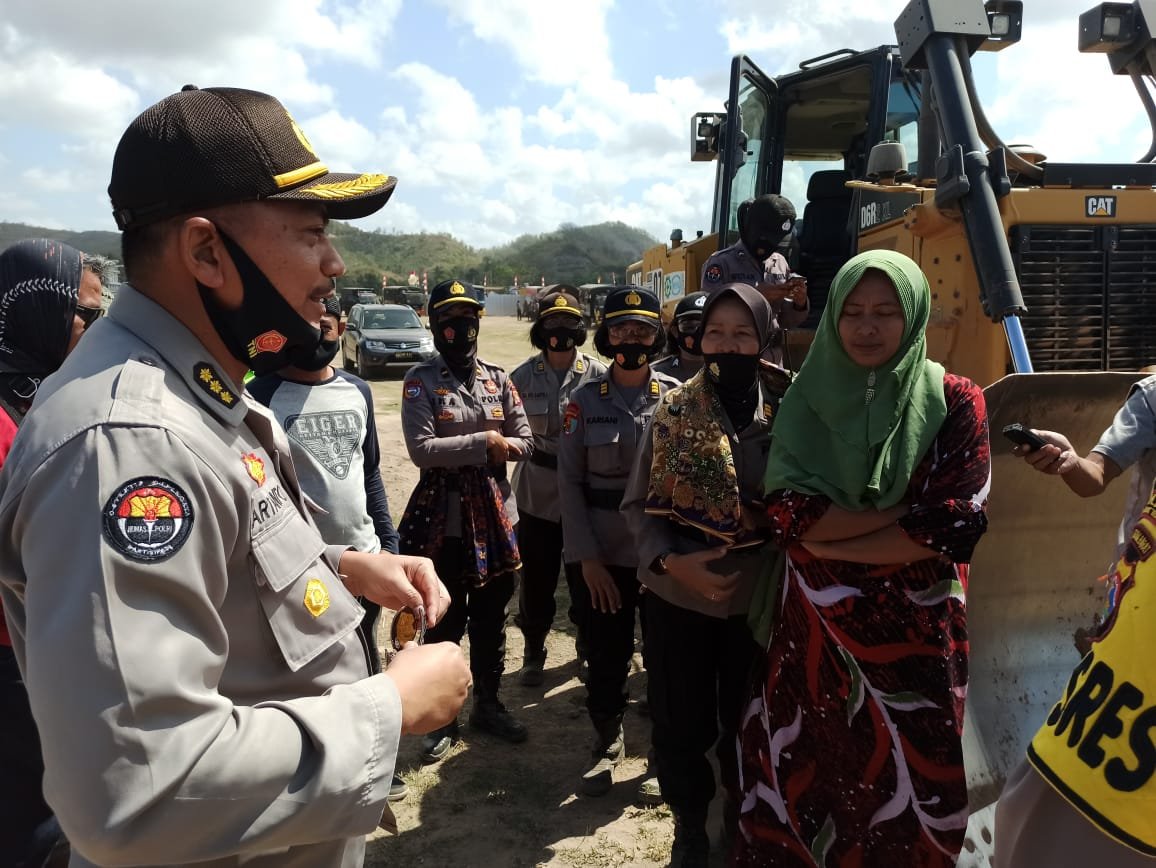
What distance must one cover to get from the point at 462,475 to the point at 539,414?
92 centimetres

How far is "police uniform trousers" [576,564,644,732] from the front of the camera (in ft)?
11.1

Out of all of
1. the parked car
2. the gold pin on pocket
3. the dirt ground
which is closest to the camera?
the gold pin on pocket

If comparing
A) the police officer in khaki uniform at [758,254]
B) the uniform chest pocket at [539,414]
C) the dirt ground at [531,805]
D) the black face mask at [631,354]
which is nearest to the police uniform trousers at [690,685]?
the dirt ground at [531,805]

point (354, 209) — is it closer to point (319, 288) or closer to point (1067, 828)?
point (319, 288)

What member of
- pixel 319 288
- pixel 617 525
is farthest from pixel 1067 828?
pixel 617 525

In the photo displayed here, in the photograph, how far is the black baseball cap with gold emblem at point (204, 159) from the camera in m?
1.08

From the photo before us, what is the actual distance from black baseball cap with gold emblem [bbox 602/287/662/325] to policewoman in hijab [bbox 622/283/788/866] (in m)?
0.83

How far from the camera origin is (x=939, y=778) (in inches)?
82.0

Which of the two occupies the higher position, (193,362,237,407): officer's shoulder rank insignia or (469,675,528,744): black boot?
(193,362,237,407): officer's shoulder rank insignia

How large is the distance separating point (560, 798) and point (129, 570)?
2905mm

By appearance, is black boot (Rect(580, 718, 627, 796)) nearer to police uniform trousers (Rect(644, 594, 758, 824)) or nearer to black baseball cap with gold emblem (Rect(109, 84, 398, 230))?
police uniform trousers (Rect(644, 594, 758, 824))

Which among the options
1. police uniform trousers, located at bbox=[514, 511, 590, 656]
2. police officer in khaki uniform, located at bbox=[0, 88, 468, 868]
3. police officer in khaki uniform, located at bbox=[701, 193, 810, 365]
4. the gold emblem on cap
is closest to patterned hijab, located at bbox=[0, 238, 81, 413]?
police officer in khaki uniform, located at bbox=[0, 88, 468, 868]

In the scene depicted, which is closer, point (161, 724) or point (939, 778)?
point (161, 724)

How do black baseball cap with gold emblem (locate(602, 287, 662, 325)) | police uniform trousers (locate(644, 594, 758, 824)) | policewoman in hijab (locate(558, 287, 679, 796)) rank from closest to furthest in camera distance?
police uniform trousers (locate(644, 594, 758, 824)) < policewoman in hijab (locate(558, 287, 679, 796)) < black baseball cap with gold emblem (locate(602, 287, 662, 325))
